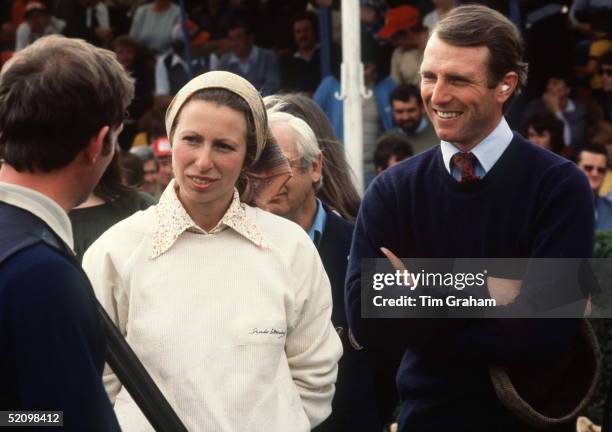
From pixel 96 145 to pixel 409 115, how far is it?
6.56 metres

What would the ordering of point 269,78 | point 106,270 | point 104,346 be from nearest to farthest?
point 104,346 → point 106,270 → point 269,78

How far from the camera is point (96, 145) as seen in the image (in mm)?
2445

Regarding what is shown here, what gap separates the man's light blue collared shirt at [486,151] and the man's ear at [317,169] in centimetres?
97

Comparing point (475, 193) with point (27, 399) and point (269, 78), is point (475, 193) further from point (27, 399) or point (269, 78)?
point (269, 78)

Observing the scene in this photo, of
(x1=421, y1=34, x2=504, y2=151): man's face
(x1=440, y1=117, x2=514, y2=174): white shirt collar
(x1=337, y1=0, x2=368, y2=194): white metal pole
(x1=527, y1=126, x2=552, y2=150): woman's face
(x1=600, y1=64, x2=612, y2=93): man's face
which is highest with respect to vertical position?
(x1=421, y1=34, x2=504, y2=151): man's face

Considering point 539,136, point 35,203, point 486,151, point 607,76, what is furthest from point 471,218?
point 607,76

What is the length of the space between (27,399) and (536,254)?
1.73 metres

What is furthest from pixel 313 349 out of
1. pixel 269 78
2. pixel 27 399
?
pixel 269 78

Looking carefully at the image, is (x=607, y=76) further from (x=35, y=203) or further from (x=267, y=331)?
(x=35, y=203)

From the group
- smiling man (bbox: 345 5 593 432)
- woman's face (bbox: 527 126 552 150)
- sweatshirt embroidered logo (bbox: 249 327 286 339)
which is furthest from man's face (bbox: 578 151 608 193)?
sweatshirt embroidered logo (bbox: 249 327 286 339)

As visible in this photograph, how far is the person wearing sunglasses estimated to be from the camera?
26.0 ft

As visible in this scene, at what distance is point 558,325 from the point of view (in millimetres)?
3486

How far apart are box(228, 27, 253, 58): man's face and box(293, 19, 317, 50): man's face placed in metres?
0.52

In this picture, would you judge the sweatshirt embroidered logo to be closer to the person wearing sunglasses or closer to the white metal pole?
the white metal pole
